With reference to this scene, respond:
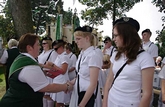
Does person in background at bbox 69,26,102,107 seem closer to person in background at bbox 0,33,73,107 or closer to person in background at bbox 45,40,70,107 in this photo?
person in background at bbox 0,33,73,107

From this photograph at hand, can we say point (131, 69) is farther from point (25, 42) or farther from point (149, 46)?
point (149, 46)

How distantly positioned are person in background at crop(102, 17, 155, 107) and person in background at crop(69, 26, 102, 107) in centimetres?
38

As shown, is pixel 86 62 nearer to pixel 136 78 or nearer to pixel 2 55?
pixel 136 78

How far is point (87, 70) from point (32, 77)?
0.72 meters

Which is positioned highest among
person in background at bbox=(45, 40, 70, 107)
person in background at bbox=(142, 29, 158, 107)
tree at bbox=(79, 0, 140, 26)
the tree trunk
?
tree at bbox=(79, 0, 140, 26)

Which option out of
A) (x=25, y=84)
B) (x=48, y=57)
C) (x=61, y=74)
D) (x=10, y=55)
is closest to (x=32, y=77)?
(x=25, y=84)

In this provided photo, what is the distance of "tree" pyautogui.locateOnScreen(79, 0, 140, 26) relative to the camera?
20031 millimetres

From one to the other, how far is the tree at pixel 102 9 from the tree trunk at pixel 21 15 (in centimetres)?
1517

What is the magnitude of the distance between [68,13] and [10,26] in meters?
12.8

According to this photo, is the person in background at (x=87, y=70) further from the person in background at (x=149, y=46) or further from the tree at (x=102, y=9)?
the tree at (x=102, y=9)

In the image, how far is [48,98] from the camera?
443 cm

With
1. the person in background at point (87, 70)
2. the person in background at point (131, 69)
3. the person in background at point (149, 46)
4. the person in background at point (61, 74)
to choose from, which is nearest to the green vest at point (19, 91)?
the person in background at point (87, 70)

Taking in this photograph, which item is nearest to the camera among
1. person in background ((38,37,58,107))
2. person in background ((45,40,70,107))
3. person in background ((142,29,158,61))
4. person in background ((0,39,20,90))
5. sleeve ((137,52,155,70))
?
sleeve ((137,52,155,70))

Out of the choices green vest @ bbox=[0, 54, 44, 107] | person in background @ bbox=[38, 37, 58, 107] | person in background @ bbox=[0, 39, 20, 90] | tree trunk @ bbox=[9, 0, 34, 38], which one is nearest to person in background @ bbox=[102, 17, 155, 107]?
green vest @ bbox=[0, 54, 44, 107]
